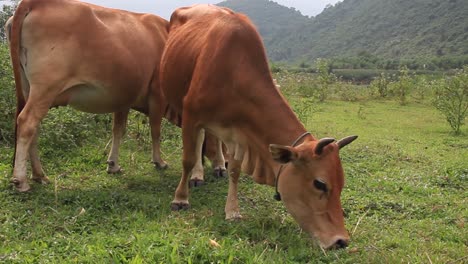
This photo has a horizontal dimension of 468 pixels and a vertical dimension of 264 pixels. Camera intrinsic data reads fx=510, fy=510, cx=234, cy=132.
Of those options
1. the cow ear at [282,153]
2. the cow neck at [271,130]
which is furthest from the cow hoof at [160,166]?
the cow ear at [282,153]

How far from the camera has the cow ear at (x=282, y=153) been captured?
3.93 m

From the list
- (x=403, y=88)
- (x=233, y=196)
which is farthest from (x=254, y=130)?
(x=403, y=88)

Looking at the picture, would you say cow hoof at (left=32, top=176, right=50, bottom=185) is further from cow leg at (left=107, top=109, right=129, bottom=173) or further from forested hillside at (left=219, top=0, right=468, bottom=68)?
forested hillside at (left=219, top=0, right=468, bottom=68)

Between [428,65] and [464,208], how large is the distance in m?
47.2

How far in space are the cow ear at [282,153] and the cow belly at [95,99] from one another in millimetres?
2262

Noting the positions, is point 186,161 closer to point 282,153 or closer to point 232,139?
point 232,139

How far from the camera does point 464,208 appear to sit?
5.48m

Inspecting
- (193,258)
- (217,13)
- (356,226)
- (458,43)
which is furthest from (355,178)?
(458,43)

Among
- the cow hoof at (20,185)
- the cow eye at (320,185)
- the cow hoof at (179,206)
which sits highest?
the cow eye at (320,185)

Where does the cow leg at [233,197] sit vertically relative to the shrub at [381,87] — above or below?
above

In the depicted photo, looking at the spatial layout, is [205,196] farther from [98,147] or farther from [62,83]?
[98,147]

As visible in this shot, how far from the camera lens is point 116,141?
6.45 metres

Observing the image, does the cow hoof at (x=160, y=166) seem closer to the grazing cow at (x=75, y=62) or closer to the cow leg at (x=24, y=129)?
the grazing cow at (x=75, y=62)

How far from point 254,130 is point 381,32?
82.8m
